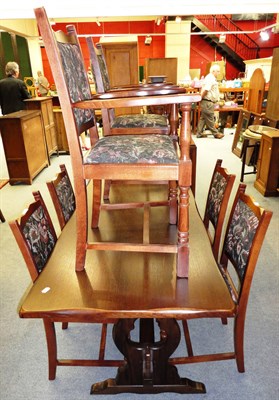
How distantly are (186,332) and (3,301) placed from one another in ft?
4.06

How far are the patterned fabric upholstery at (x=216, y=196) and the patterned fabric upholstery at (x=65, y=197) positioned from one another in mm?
875

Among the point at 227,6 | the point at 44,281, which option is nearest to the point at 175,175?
the point at 44,281

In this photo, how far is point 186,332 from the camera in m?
1.68

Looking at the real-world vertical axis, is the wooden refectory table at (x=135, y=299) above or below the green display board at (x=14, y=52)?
below

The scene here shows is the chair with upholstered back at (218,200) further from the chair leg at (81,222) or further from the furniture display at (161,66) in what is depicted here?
the furniture display at (161,66)

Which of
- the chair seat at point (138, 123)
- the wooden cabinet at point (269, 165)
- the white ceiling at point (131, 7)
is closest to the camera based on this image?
the chair seat at point (138, 123)

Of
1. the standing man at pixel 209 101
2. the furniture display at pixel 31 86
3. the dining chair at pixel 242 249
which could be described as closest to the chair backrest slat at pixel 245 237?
the dining chair at pixel 242 249

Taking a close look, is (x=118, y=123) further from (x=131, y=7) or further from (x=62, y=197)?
(x=131, y=7)

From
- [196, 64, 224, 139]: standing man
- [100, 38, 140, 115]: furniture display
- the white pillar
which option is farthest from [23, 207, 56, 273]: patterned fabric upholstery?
the white pillar

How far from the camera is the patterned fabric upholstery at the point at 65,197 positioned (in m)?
1.86

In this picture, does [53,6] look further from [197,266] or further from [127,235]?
[197,266]

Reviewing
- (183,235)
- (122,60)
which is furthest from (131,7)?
(183,235)

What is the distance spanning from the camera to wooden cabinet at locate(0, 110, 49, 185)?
159 inches

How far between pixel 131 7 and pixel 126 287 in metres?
3.65
